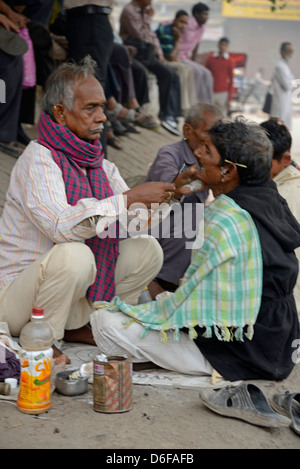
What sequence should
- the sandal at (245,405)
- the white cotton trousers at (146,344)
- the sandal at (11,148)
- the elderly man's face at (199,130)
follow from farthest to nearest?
the sandal at (11,148), the elderly man's face at (199,130), the white cotton trousers at (146,344), the sandal at (245,405)

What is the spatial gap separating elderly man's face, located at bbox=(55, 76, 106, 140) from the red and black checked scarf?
61mm

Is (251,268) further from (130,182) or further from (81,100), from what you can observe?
(130,182)

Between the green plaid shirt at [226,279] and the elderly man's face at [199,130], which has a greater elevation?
the elderly man's face at [199,130]

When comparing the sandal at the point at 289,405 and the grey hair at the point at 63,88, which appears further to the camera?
the grey hair at the point at 63,88

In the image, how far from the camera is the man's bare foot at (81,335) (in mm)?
3680

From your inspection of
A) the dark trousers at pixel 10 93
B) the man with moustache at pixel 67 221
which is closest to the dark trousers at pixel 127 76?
the dark trousers at pixel 10 93

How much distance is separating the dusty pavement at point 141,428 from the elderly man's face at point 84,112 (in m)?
1.32

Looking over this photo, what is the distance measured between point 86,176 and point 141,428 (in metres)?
1.48

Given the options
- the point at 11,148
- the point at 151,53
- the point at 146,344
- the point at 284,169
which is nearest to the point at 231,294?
the point at 146,344

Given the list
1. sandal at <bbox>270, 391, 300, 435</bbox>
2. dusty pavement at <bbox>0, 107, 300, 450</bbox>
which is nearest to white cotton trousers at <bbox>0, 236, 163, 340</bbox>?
dusty pavement at <bbox>0, 107, 300, 450</bbox>

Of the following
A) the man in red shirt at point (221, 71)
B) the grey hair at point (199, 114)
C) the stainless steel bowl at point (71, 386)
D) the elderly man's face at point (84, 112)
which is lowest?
the man in red shirt at point (221, 71)

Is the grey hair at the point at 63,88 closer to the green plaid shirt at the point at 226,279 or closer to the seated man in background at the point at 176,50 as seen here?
the green plaid shirt at the point at 226,279

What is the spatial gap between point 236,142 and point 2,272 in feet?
4.43

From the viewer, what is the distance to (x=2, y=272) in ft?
11.4
